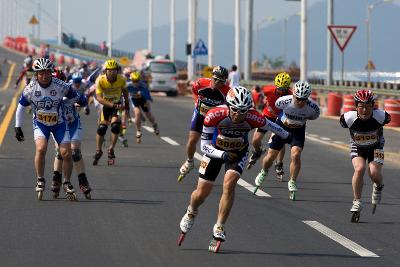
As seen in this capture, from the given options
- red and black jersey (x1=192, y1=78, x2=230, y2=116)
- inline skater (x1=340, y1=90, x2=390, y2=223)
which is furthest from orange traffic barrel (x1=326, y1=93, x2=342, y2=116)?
inline skater (x1=340, y1=90, x2=390, y2=223)

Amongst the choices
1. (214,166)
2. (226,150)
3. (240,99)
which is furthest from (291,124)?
(240,99)

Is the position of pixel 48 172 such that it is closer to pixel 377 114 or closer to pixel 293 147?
pixel 293 147

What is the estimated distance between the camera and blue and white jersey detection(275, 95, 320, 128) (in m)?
17.0

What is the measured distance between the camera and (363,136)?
15.0 m

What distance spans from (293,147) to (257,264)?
600cm

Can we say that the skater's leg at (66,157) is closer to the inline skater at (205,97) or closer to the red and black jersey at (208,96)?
the inline skater at (205,97)

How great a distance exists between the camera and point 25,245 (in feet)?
39.7

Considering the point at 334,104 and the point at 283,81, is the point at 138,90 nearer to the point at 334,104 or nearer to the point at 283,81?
the point at 283,81

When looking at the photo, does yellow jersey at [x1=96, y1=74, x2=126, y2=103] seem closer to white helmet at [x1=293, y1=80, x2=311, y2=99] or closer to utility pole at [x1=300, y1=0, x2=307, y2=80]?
white helmet at [x1=293, y1=80, x2=311, y2=99]

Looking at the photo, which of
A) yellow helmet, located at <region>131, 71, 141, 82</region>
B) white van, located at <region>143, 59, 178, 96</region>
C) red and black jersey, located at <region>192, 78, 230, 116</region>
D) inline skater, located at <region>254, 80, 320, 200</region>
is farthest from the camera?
white van, located at <region>143, 59, 178, 96</region>

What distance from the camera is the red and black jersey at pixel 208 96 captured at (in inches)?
736

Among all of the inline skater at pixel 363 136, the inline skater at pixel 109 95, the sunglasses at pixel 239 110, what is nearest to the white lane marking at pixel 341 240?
the inline skater at pixel 363 136

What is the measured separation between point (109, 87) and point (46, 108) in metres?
5.67

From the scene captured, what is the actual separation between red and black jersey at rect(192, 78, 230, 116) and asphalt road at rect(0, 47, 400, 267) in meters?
1.20
